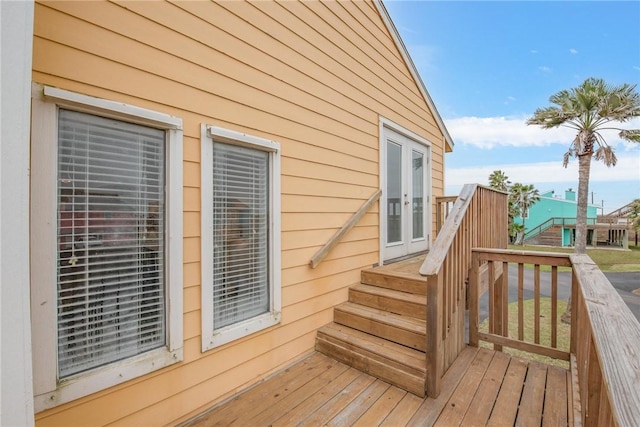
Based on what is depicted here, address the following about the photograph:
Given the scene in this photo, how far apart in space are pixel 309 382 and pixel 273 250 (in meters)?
1.12

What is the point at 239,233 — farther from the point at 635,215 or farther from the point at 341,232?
the point at 635,215

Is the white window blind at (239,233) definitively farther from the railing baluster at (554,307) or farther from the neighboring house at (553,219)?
the neighboring house at (553,219)

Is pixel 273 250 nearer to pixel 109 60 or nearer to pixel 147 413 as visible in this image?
pixel 147 413

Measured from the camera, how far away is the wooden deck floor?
1.83m

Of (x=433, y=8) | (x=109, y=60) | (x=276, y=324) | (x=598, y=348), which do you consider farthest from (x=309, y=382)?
(x=433, y=8)

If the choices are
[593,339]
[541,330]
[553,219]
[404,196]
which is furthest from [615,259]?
[593,339]

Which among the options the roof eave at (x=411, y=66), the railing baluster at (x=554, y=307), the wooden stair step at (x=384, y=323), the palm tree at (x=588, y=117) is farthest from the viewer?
the palm tree at (x=588, y=117)

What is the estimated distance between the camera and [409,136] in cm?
439

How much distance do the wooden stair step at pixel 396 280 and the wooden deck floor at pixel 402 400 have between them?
2.33 ft

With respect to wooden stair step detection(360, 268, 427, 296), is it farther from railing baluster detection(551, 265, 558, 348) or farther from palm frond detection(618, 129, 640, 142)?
palm frond detection(618, 129, 640, 142)

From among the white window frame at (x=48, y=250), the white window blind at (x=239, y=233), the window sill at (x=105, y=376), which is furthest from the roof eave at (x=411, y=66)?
the window sill at (x=105, y=376)

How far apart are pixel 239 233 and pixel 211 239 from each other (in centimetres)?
27

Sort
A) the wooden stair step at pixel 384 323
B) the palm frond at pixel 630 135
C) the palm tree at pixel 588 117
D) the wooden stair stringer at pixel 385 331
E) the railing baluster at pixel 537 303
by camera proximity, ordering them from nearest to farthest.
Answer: the wooden stair stringer at pixel 385 331
the wooden stair step at pixel 384 323
the railing baluster at pixel 537 303
the palm tree at pixel 588 117
the palm frond at pixel 630 135

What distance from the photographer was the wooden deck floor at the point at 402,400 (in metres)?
1.83
